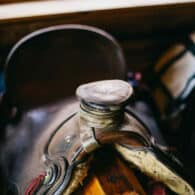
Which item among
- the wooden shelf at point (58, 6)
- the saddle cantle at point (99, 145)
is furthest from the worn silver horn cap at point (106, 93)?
the wooden shelf at point (58, 6)

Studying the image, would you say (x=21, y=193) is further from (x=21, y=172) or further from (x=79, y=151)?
(x=79, y=151)

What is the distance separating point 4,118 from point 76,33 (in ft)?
1.31

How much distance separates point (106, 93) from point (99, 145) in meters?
0.12

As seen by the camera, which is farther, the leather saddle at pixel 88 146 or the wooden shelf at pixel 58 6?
the wooden shelf at pixel 58 6

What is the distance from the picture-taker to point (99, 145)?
0.82 m

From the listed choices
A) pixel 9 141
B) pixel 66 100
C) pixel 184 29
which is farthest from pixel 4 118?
pixel 184 29

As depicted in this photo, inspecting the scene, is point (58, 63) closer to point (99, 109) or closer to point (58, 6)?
point (58, 6)

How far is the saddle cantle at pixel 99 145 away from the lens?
31.6 inches

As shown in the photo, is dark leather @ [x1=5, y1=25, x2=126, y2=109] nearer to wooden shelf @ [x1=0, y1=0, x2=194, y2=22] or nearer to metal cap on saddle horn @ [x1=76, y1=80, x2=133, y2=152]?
wooden shelf @ [x1=0, y1=0, x2=194, y2=22]

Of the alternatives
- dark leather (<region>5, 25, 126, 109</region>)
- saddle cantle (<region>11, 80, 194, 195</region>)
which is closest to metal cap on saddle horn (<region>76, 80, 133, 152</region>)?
saddle cantle (<region>11, 80, 194, 195</region>)

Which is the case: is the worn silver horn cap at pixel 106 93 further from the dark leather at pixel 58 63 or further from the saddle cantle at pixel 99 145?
the dark leather at pixel 58 63

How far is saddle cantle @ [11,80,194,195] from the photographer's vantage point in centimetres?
80

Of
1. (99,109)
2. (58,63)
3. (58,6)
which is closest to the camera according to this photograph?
(99,109)

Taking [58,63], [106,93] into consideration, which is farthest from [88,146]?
[58,63]
